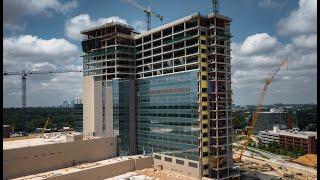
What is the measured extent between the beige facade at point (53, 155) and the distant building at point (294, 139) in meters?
97.3

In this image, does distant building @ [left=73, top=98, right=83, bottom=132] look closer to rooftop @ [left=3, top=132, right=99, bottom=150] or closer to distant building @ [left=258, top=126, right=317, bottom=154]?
rooftop @ [left=3, top=132, right=99, bottom=150]

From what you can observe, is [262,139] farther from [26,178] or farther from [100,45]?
[26,178]

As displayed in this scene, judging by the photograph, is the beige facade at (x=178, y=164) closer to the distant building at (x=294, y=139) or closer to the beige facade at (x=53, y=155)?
the beige facade at (x=53, y=155)

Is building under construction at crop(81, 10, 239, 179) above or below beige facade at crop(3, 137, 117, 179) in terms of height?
above

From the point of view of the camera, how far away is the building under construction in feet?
291

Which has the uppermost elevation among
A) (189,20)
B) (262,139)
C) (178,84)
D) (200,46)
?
(189,20)

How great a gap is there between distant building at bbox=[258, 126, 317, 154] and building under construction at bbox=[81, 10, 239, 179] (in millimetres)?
77321

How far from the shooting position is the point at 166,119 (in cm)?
9600

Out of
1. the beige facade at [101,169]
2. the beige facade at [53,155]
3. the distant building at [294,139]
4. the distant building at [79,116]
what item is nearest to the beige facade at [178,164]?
the beige facade at [101,169]

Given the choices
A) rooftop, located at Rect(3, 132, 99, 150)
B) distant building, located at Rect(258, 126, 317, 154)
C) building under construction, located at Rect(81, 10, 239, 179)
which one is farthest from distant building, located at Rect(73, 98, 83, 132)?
distant building, located at Rect(258, 126, 317, 154)

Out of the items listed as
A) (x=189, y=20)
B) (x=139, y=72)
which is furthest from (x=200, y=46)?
(x=139, y=72)

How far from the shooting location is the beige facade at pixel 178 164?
8825 cm

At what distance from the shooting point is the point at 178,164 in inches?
3637

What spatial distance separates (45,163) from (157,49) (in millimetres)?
45408
